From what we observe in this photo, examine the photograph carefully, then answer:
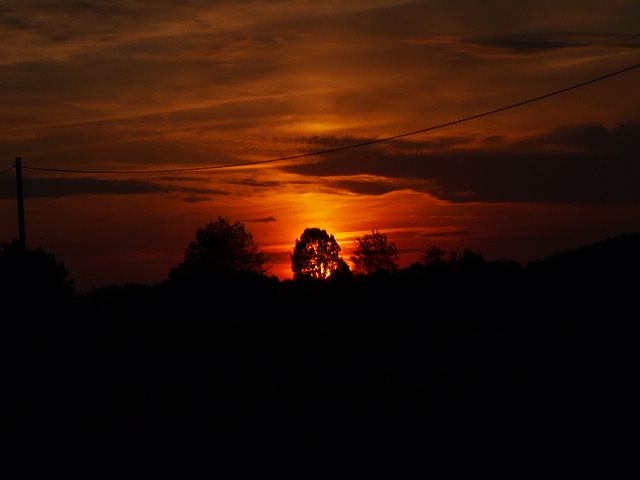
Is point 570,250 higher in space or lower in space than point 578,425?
higher

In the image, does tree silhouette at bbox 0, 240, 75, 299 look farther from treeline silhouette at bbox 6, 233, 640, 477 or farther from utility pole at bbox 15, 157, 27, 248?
treeline silhouette at bbox 6, 233, 640, 477

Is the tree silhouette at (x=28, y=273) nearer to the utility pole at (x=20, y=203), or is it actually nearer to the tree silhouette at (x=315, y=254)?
the utility pole at (x=20, y=203)

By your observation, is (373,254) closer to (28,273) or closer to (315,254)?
(315,254)

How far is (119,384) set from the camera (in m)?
14.8

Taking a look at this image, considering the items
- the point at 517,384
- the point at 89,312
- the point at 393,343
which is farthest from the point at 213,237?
the point at 517,384

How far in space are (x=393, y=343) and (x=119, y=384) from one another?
6.85 m

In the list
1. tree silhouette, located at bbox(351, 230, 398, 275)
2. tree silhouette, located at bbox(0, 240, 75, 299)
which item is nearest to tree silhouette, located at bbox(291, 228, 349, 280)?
tree silhouette, located at bbox(351, 230, 398, 275)

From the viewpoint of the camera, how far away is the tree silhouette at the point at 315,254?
87.0 metres

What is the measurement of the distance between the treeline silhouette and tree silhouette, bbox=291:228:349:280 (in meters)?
57.2

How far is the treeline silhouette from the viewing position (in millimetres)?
9234

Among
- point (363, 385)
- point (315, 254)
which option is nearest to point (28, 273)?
point (363, 385)

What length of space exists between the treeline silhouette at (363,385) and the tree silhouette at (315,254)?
57.2 m

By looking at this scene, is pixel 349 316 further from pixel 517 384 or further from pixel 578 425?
pixel 578 425

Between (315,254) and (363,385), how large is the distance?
7406cm
